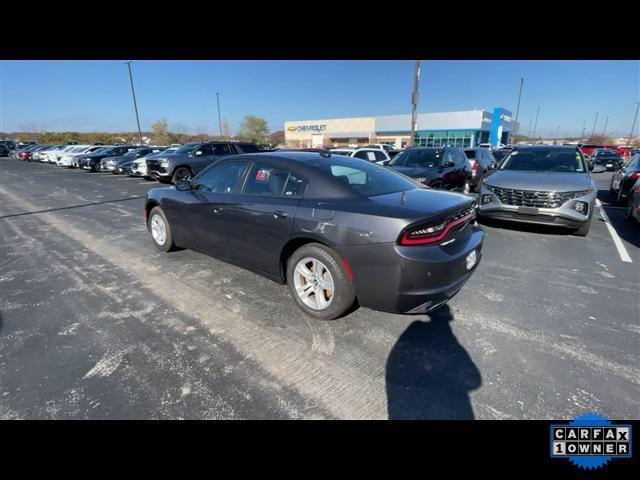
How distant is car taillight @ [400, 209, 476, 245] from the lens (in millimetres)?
2543

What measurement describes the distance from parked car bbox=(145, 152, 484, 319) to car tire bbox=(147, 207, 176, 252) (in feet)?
2.69

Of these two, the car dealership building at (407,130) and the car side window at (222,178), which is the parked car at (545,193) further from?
the car dealership building at (407,130)

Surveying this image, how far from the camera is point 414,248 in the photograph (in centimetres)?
255

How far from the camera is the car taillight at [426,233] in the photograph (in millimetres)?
2543

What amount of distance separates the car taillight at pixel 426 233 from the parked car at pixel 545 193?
3879mm

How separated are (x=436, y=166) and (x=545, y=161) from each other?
2.29m

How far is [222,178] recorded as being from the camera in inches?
163

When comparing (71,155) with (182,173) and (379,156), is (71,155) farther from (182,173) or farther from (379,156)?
(379,156)

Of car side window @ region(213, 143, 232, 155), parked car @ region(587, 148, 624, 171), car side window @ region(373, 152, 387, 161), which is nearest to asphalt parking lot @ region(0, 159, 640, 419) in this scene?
car side window @ region(373, 152, 387, 161)
